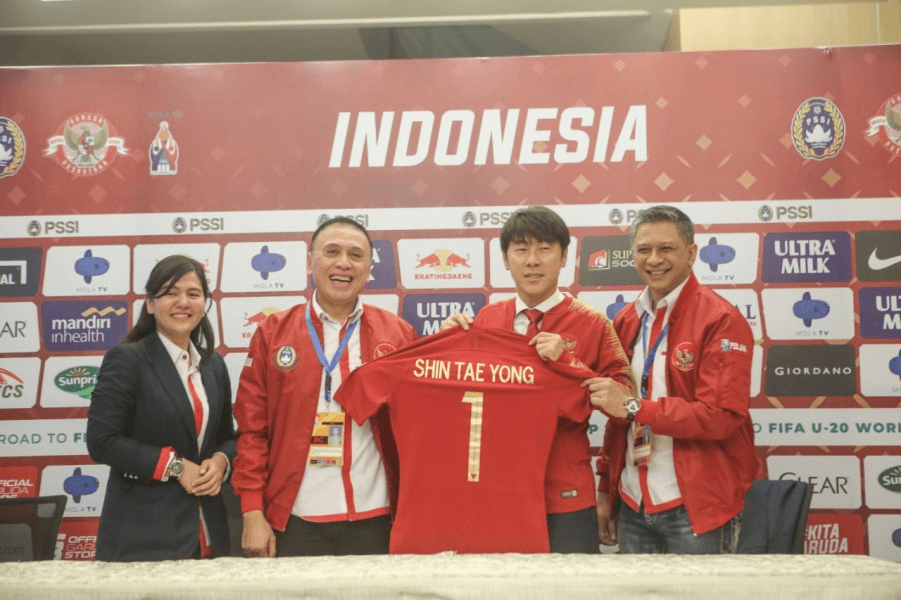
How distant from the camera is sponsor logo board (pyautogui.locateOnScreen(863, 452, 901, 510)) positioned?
3301 mm

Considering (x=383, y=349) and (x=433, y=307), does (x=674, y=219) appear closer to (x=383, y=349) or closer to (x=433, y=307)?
(x=383, y=349)

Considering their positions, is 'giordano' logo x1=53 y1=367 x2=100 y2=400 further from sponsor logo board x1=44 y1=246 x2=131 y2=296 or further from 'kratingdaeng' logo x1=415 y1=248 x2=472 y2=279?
'kratingdaeng' logo x1=415 y1=248 x2=472 y2=279

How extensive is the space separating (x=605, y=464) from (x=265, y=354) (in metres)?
1.27

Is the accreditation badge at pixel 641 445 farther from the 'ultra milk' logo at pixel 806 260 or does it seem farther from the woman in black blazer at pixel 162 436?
the 'ultra milk' logo at pixel 806 260

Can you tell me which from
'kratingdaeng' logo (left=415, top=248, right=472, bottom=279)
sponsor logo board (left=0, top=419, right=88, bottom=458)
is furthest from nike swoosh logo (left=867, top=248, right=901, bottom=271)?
sponsor logo board (left=0, top=419, right=88, bottom=458)

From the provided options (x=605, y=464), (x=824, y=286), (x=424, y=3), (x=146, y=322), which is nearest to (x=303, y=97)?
(x=424, y=3)

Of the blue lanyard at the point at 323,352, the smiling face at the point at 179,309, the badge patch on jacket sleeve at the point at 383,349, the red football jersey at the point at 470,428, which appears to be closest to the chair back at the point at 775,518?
the red football jersey at the point at 470,428

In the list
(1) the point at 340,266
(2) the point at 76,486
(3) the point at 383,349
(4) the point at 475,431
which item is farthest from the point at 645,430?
(2) the point at 76,486

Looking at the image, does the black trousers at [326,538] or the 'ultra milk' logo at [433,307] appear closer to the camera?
the black trousers at [326,538]

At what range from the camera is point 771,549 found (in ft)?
7.92

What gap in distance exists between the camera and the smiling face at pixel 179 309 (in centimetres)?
234

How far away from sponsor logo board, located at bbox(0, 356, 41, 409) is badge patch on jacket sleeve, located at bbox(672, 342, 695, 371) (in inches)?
121

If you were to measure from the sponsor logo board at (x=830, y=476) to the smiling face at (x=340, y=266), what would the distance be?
2.28 metres

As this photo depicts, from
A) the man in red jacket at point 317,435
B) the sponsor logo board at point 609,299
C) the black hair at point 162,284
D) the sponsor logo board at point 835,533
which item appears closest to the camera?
the man in red jacket at point 317,435
